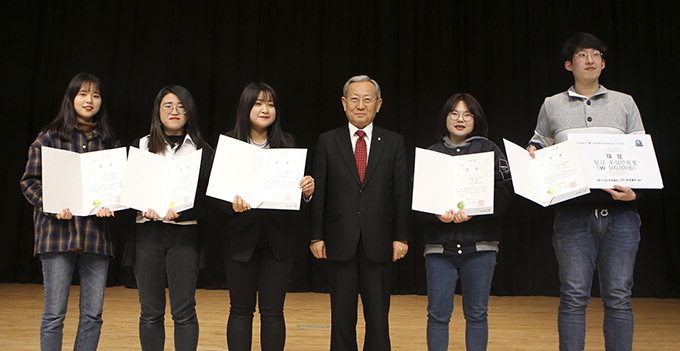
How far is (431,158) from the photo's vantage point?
2188mm

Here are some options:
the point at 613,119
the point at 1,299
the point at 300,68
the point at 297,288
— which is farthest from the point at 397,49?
the point at 1,299

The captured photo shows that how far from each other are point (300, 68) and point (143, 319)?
409cm

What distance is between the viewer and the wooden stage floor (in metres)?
3.22

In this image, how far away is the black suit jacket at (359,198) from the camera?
2.23 m

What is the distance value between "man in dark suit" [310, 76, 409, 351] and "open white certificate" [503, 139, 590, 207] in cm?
48

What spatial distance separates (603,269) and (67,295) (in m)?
2.19

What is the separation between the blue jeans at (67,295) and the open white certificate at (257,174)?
2.07ft

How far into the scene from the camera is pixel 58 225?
7.09 feet

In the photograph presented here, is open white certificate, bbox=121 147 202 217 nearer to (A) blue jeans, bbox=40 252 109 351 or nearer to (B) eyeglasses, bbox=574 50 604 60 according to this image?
(A) blue jeans, bbox=40 252 109 351

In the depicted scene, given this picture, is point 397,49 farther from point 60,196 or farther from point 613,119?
point 60,196

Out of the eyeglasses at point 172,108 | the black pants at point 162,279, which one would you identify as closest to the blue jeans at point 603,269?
the black pants at point 162,279

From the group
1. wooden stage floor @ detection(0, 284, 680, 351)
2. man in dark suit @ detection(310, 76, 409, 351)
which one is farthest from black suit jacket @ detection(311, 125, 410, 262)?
wooden stage floor @ detection(0, 284, 680, 351)

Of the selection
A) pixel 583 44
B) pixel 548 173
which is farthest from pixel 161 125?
pixel 583 44

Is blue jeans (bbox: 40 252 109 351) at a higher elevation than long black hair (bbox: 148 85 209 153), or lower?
lower
